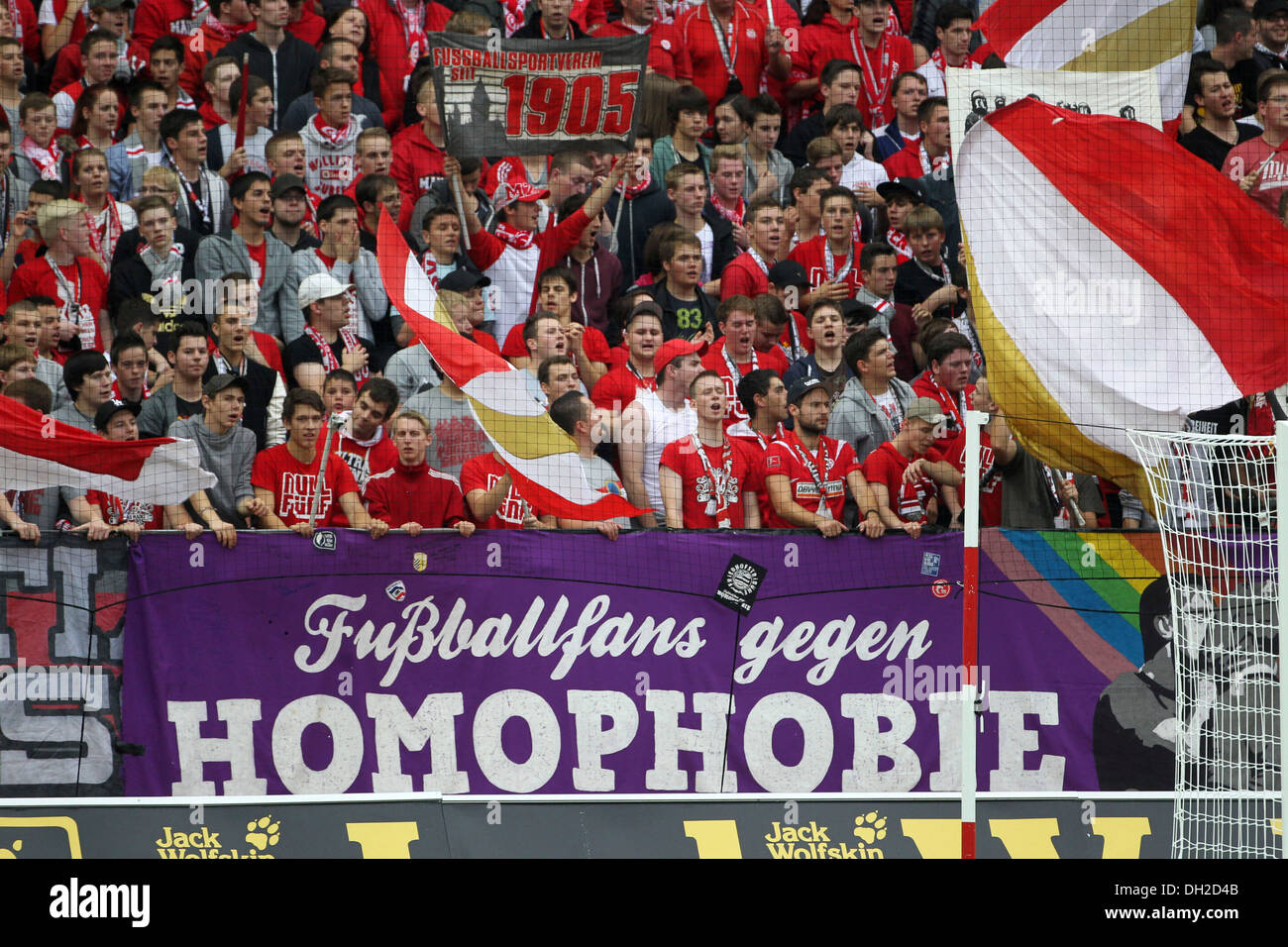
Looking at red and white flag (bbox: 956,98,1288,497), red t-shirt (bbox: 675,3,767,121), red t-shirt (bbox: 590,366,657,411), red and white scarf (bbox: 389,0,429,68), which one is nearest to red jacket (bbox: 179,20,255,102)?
red and white scarf (bbox: 389,0,429,68)

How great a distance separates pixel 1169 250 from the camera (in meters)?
9.27

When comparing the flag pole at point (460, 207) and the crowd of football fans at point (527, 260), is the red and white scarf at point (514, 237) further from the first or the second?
the flag pole at point (460, 207)

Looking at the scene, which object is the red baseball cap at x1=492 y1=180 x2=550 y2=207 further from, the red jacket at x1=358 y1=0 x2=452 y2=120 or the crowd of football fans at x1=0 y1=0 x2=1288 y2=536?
the red jacket at x1=358 y1=0 x2=452 y2=120

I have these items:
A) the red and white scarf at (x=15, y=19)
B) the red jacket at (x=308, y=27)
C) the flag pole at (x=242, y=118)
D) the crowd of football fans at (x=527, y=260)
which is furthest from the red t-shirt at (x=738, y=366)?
the red and white scarf at (x=15, y=19)

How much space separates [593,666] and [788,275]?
3.75 m

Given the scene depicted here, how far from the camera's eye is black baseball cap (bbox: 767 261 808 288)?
11.8 m

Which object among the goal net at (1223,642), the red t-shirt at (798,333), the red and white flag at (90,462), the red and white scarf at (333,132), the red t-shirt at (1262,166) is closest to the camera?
the goal net at (1223,642)

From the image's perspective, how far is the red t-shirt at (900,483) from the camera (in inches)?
388

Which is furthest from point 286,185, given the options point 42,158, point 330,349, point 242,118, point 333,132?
point 42,158

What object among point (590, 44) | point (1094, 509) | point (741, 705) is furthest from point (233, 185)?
point (1094, 509)

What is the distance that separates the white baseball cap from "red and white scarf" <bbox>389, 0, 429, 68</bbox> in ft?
11.8

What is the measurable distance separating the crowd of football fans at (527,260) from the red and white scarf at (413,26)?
1.1 inches

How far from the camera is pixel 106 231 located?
12.0 meters

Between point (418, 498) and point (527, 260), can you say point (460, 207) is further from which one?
point (418, 498)
